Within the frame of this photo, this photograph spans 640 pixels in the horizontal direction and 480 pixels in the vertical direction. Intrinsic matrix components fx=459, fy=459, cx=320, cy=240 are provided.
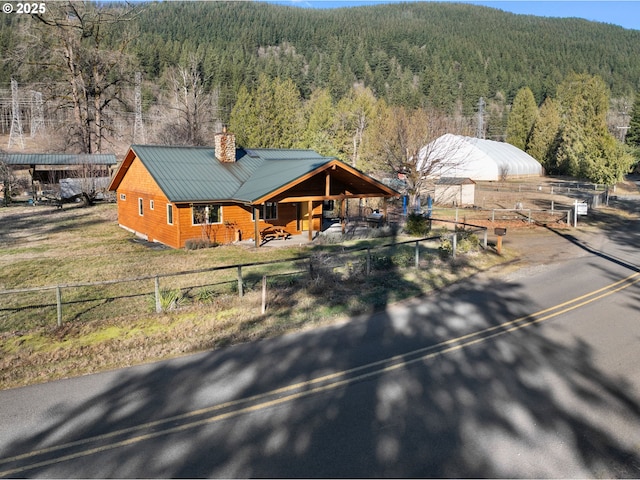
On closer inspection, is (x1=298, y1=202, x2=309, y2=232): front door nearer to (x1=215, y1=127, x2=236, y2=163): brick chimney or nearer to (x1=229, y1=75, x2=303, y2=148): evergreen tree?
(x1=215, y1=127, x2=236, y2=163): brick chimney

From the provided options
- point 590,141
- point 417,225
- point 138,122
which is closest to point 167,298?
point 417,225

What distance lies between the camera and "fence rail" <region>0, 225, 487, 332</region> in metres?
11.6

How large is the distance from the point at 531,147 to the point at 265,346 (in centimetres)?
7865

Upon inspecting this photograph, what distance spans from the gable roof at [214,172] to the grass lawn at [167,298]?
283cm

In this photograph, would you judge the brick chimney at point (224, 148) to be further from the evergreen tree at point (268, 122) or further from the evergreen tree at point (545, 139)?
the evergreen tree at point (545, 139)

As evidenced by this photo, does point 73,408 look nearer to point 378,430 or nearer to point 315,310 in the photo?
point 378,430

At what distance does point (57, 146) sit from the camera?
208 feet

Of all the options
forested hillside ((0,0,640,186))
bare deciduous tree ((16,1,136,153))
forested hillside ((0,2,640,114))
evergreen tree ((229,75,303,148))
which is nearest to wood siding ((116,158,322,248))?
forested hillside ((0,0,640,186))

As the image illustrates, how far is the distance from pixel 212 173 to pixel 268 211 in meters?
3.70

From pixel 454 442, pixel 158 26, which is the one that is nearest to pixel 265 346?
pixel 454 442

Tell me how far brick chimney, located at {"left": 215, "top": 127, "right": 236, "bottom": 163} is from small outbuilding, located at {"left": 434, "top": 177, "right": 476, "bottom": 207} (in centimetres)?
1996

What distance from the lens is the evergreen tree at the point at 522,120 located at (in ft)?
264

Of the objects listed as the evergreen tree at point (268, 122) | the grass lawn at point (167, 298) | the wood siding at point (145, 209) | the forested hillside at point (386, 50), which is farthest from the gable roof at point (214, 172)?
the forested hillside at point (386, 50)

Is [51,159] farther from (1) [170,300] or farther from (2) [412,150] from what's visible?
(1) [170,300]
